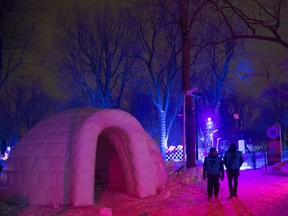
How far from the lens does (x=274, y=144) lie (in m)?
18.0

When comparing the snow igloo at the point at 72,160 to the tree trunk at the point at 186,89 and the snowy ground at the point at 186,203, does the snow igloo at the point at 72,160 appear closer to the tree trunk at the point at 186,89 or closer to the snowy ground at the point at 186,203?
the snowy ground at the point at 186,203

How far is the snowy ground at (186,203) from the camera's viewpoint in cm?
847

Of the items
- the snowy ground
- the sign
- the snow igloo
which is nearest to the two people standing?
the snowy ground

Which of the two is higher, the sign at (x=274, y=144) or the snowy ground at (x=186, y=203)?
the sign at (x=274, y=144)

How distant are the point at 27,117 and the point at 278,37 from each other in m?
37.5

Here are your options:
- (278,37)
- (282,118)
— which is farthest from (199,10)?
(282,118)

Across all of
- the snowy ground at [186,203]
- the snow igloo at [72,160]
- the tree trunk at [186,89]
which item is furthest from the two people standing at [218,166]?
the tree trunk at [186,89]

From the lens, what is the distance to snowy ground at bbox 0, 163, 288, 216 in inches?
333

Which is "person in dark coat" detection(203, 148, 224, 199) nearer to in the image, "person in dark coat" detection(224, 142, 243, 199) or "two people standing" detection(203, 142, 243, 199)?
"two people standing" detection(203, 142, 243, 199)

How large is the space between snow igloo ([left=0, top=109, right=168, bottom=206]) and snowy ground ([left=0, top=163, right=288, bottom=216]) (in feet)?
1.29

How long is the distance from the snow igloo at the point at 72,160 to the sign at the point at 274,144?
8.82 meters

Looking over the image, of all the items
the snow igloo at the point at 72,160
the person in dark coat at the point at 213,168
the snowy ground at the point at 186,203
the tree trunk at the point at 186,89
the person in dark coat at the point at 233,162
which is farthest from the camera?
the tree trunk at the point at 186,89

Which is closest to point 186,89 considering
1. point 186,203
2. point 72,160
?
point 186,203

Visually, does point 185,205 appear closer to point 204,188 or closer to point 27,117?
point 204,188
